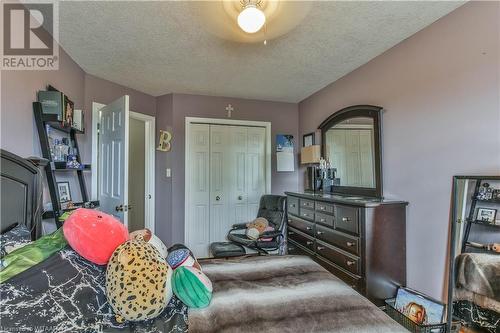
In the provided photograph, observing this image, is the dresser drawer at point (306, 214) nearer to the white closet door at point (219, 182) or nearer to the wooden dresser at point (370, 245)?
the wooden dresser at point (370, 245)

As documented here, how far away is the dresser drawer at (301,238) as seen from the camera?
2.91 meters

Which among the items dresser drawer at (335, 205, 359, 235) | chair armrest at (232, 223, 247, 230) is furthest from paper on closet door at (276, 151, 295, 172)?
dresser drawer at (335, 205, 359, 235)

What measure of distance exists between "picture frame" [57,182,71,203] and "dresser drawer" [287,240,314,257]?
2518 mm

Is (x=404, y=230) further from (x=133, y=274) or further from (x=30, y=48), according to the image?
(x=30, y=48)

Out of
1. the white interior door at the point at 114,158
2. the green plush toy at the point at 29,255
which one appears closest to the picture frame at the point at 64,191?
the white interior door at the point at 114,158

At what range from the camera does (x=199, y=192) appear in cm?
394

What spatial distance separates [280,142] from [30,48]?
3217 millimetres

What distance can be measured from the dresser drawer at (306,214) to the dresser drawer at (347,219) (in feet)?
1.44

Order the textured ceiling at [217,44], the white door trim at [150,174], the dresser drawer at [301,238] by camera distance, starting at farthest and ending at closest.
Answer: the white door trim at [150,174] < the dresser drawer at [301,238] < the textured ceiling at [217,44]

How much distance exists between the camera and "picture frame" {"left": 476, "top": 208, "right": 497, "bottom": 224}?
1680 mm

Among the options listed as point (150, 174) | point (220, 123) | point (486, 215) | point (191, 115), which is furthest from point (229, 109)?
point (486, 215)

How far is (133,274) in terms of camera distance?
1075 millimetres

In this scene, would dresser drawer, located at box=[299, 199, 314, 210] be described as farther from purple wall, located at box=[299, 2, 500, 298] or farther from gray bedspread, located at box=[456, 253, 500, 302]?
gray bedspread, located at box=[456, 253, 500, 302]

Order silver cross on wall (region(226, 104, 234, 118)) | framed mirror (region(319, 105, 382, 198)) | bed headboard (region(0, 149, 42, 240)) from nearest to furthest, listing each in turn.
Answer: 1. bed headboard (region(0, 149, 42, 240))
2. framed mirror (region(319, 105, 382, 198))
3. silver cross on wall (region(226, 104, 234, 118))
